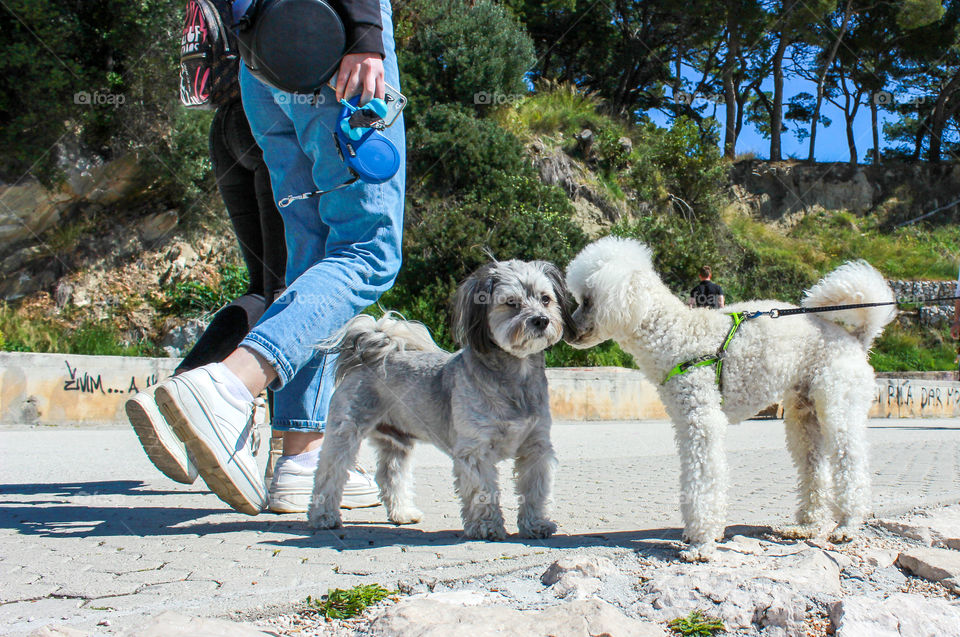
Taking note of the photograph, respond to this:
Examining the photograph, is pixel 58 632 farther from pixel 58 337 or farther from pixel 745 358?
pixel 58 337

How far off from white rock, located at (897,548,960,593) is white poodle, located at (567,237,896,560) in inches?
19.6

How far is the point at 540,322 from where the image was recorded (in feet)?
10.7

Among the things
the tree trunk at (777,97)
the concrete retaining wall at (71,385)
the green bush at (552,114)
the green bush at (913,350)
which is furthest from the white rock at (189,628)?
the tree trunk at (777,97)

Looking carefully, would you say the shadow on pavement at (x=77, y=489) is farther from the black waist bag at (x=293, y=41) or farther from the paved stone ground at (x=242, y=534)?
the black waist bag at (x=293, y=41)

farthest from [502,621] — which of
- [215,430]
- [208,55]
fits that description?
[208,55]

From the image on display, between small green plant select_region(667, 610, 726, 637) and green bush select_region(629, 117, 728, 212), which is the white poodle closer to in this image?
small green plant select_region(667, 610, 726, 637)

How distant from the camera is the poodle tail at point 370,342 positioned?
3.72 m

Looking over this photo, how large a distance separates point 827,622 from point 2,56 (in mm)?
16462

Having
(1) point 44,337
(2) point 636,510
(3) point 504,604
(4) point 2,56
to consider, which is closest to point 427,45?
(4) point 2,56

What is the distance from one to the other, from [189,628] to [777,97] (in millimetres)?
39871

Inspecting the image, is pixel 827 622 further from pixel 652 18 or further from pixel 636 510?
pixel 652 18

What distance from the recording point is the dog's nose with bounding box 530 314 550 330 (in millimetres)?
3246

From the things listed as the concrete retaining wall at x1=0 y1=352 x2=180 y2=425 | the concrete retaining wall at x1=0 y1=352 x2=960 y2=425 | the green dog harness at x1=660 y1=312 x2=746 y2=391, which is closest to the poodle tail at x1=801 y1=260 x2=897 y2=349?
the green dog harness at x1=660 y1=312 x2=746 y2=391

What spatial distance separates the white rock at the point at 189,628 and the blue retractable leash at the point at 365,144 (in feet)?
5.84
